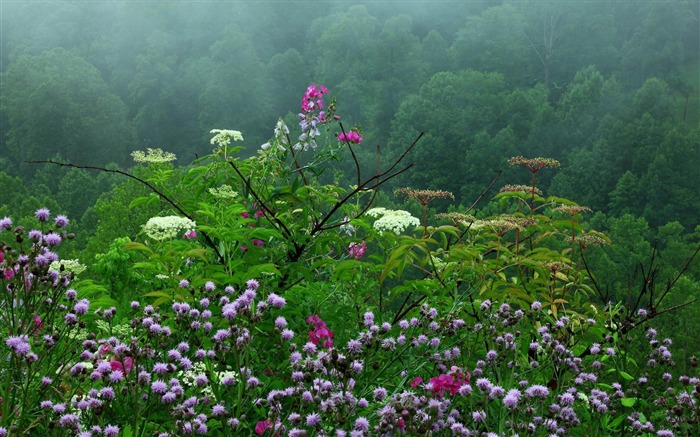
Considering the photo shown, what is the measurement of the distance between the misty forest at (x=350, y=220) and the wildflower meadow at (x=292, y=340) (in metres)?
0.02

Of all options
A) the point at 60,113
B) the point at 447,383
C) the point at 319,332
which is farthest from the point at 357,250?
the point at 60,113

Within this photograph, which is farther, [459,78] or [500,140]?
[459,78]

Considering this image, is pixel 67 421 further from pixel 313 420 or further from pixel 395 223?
pixel 395 223

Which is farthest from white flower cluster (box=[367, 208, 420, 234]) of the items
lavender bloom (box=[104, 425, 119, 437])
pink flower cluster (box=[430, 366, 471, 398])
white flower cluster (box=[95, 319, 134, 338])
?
lavender bloom (box=[104, 425, 119, 437])

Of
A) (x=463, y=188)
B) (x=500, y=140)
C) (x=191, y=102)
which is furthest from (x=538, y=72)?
(x=191, y=102)

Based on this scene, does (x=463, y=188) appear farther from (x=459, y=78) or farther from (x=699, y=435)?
(x=699, y=435)

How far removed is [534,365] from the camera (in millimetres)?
3221

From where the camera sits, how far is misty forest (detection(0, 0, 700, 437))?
2736 mm

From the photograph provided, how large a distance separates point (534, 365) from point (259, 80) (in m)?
66.7

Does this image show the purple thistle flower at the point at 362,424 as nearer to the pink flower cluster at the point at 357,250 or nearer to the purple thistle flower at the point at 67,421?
the purple thistle flower at the point at 67,421

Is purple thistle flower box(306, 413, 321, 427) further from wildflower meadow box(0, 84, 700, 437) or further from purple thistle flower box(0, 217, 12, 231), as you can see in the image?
purple thistle flower box(0, 217, 12, 231)

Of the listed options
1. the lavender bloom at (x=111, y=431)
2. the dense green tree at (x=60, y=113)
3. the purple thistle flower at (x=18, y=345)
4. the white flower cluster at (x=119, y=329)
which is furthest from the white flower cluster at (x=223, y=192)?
the dense green tree at (x=60, y=113)

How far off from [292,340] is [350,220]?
0.85 meters

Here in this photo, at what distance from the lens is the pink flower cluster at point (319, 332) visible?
3.56 metres
